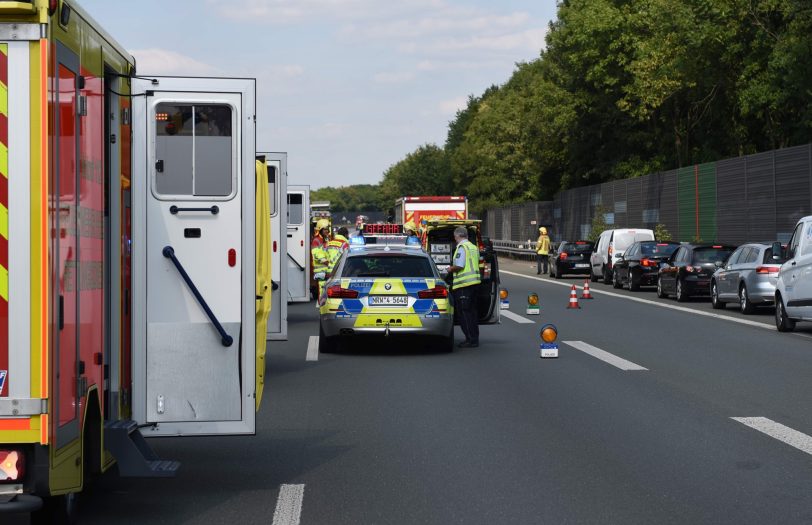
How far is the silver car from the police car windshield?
843 centimetres

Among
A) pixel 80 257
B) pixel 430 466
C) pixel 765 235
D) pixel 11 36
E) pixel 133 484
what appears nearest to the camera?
pixel 11 36

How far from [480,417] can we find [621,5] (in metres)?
58.9

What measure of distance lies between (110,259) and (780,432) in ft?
19.1

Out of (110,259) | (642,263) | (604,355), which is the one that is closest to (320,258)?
(604,355)

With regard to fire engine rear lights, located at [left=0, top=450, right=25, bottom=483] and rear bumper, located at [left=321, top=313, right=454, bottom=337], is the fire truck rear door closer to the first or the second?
fire engine rear lights, located at [left=0, top=450, right=25, bottom=483]

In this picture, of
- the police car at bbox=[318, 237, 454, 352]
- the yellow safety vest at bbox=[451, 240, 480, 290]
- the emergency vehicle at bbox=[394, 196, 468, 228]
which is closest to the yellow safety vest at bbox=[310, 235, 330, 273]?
the yellow safety vest at bbox=[451, 240, 480, 290]

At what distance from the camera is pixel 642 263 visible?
122 feet

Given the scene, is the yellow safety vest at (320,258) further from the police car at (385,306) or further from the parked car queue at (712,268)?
the police car at (385,306)

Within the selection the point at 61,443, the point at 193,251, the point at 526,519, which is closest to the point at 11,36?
the point at 61,443

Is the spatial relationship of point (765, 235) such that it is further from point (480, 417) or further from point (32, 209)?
point (32, 209)

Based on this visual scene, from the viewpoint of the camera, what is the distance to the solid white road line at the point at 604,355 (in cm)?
1664

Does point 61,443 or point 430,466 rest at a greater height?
point 61,443

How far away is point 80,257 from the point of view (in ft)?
22.3

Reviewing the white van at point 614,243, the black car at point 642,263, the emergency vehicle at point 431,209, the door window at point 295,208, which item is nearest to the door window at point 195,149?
the door window at point 295,208
